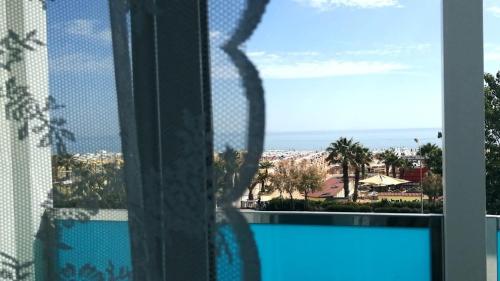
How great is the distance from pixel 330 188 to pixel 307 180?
2293mm

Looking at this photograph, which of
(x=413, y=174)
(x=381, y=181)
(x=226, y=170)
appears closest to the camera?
Result: (x=226, y=170)

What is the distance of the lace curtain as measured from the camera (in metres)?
0.52

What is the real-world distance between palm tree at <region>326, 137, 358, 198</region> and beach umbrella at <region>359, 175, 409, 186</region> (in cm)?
57

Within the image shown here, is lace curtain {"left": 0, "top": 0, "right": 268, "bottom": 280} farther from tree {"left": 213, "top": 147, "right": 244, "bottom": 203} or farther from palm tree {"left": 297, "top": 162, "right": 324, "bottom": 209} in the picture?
palm tree {"left": 297, "top": 162, "right": 324, "bottom": 209}

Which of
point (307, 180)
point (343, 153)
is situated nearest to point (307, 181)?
point (307, 180)

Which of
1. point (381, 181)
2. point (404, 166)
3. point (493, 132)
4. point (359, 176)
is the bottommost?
point (381, 181)

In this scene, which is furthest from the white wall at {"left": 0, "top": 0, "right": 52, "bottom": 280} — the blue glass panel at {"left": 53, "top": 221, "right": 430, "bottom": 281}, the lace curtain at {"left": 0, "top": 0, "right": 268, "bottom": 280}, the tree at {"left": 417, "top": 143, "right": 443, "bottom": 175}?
the tree at {"left": 417, "top": 143, "right": 443, "bottom": 175}

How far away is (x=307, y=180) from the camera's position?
10609 mm

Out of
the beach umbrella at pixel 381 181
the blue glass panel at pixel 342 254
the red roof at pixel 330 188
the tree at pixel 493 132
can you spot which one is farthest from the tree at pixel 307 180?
the blue glass panel at pixel 342 254

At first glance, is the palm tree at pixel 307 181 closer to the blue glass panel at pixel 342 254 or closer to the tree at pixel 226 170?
the blue glass panel at pixel 342 254

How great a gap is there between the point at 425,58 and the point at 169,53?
19598 millimetres

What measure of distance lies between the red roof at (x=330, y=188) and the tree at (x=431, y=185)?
2.15 metres

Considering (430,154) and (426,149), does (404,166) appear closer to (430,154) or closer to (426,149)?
(430,154)

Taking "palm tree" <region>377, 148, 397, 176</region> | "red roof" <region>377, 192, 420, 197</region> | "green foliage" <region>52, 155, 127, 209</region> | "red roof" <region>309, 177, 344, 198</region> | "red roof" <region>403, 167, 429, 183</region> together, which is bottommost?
"red roof" <region>377, 192, 420, 197</region>
